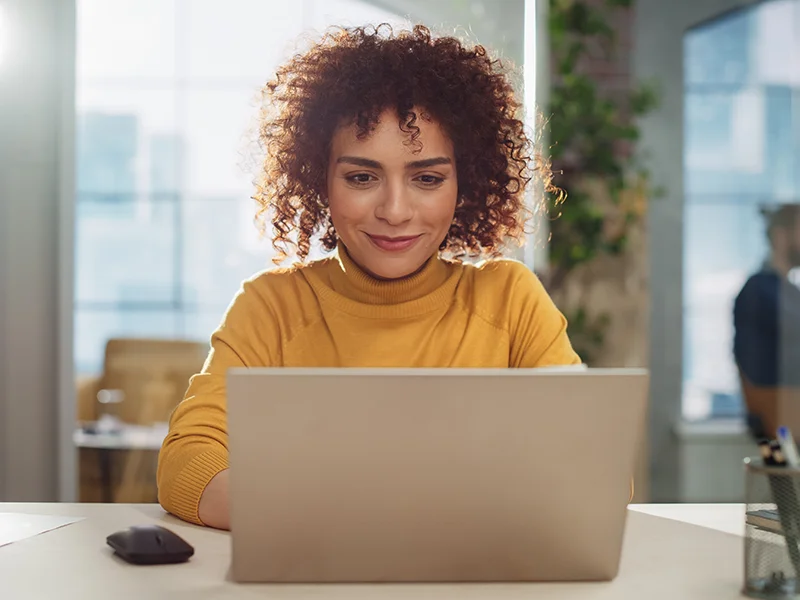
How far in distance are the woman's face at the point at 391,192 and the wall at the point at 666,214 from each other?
2.48m

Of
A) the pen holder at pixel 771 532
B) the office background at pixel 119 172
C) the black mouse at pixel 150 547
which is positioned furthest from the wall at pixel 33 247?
the pen holder at pixel 771 532

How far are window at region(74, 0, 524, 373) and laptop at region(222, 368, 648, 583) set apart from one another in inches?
99.4

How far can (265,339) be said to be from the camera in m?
1.67

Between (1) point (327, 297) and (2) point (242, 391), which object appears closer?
(2) point (242, 391)

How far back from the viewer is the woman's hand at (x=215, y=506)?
1.22 meters

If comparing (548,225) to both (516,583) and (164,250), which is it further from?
(516,583)

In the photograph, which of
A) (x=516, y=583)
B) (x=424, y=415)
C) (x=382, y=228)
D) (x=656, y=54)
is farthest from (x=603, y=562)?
(x=656, y=54)

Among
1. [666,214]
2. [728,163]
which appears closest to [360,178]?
[666,214]

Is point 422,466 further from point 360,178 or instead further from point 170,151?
point 170,151

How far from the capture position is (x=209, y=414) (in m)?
1.43

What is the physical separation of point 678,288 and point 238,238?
1792 mm

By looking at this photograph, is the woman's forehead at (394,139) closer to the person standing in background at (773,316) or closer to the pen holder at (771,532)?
the pen holder at (771,532)

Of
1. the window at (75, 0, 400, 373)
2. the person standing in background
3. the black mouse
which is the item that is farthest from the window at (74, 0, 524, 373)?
the black mouse

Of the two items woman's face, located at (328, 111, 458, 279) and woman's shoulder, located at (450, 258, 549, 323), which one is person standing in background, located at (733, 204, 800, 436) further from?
woman's face, located at (328, 111, 458, 279)
